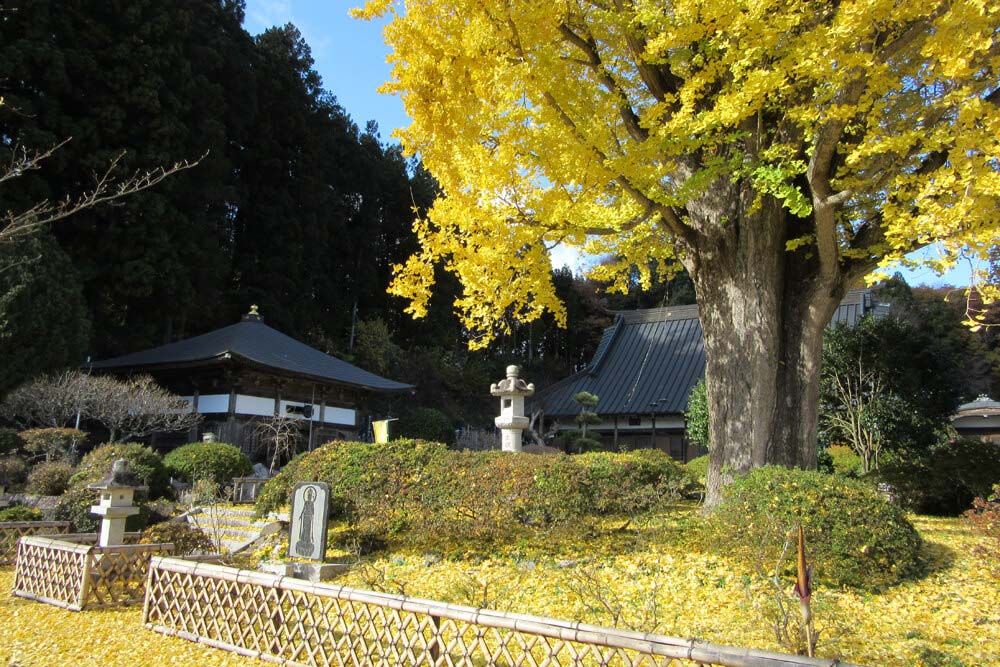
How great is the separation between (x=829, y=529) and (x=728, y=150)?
4.07 m

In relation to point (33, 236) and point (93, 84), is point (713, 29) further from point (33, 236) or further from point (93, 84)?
point (93, 84)

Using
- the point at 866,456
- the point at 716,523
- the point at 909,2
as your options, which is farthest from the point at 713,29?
the point at 866,456

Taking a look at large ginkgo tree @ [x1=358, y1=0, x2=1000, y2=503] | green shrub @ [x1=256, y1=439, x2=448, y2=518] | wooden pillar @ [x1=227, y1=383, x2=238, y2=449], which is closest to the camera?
large ginkgo tree @ [x1=358, y1=0, x2=1000, y2=503]

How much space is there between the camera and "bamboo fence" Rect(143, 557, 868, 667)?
3365mm

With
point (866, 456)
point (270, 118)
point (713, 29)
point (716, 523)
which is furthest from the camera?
A: point (270, 118)

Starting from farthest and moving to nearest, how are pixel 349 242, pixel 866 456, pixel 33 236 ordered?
1. pixel 349 242
2. pixel 33 236
3. pixel 866 456

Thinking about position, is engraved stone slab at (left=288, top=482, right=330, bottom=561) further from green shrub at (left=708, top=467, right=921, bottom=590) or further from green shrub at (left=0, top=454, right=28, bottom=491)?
green shrub at (left=0, top=454, right=28, bottom=491)

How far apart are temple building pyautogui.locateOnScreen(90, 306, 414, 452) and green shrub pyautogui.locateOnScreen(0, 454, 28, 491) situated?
197 inches

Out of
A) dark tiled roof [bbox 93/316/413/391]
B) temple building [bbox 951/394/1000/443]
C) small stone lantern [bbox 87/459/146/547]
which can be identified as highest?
dark tiled roof [bbox 93/316/413/391]

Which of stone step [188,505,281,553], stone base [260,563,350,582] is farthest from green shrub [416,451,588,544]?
stone step [188,505,281,553]

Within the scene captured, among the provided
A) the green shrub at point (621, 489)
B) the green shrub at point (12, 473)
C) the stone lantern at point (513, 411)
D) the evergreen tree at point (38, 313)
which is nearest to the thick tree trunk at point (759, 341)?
the green shrub at point (621, 489)

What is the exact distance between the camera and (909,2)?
525 centimetres

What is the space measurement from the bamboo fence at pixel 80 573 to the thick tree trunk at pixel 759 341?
6.06 meters

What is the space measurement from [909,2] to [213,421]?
17221mm
